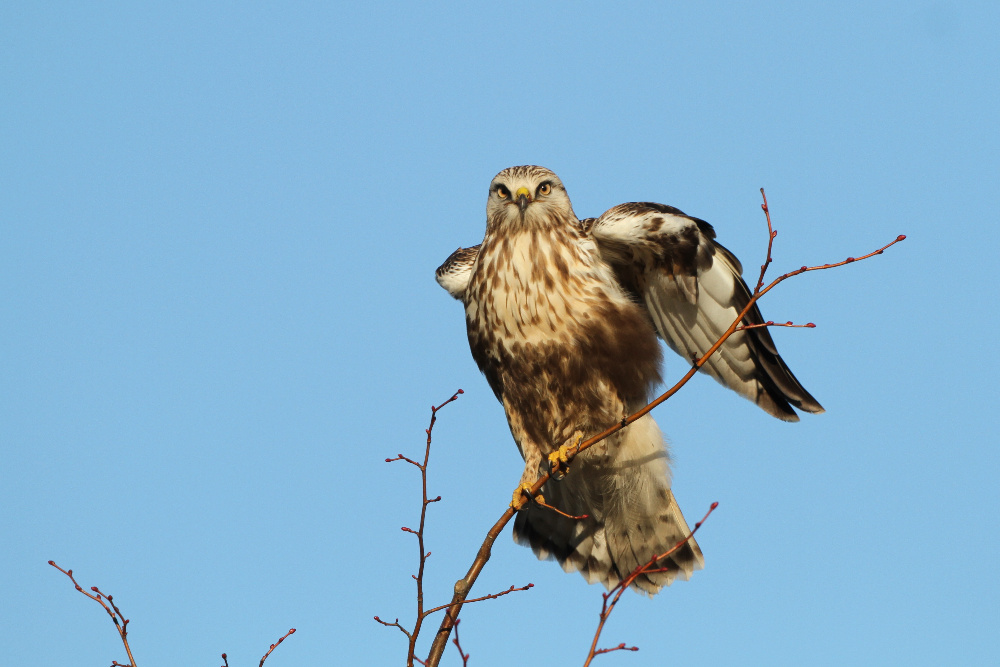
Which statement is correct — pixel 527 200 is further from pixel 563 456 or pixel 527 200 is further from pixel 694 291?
pixel 563 456

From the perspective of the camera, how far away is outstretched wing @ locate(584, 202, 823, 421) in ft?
16.3

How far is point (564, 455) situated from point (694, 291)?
107cm

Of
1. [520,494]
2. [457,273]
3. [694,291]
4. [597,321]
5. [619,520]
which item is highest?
[457,273]

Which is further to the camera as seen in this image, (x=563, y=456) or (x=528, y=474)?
(x=528, y=474)

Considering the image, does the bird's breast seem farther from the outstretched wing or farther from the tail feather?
the tail feather

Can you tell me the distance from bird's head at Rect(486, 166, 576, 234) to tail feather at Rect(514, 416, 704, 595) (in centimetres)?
126

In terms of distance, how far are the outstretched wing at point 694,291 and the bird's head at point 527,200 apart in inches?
8.5

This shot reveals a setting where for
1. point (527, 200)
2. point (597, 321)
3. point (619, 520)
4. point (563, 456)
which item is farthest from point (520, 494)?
point (527, 200)

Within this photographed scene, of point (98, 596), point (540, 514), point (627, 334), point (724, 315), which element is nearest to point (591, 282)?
point (627, 334)

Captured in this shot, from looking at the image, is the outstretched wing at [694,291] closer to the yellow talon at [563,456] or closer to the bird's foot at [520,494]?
the yellow talon at [563,456]

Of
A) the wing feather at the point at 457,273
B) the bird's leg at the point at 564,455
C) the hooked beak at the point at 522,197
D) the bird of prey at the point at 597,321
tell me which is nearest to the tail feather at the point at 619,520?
the bird of prey at the point at 597,321

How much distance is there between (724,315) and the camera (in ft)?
17.3

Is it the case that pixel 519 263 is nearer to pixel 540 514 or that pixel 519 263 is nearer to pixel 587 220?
pixel 587 220

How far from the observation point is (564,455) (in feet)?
16.8
